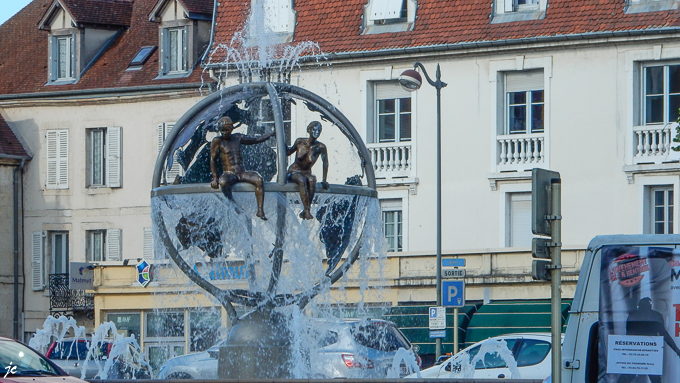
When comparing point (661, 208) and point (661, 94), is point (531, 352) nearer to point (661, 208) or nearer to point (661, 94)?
point (661, 208)

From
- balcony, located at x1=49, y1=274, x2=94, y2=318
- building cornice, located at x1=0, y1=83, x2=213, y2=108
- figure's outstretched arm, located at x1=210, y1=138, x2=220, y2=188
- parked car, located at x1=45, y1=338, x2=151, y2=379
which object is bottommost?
parked car, located at x1=45, y1=338, x2=151, y2=379

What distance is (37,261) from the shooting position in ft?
143

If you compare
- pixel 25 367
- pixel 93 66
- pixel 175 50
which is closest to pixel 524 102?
pixel 175 50

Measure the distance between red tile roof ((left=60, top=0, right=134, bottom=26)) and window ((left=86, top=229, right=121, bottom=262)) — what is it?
6.39 m

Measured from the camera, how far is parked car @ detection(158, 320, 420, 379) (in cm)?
2208

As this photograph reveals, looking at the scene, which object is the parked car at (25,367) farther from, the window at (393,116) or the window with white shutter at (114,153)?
the window with white shutter at (114,153)

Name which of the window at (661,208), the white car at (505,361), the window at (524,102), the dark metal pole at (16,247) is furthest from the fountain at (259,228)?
the dark metal pole at (16,247)

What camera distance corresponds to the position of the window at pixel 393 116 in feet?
123

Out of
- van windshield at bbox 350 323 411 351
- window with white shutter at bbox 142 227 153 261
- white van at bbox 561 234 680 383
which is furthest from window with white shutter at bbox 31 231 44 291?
white van at bbox 561 234 680 383

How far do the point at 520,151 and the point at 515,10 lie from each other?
350 cm

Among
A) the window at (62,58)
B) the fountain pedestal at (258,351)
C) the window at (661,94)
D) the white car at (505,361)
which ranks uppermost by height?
the window at (62,58)

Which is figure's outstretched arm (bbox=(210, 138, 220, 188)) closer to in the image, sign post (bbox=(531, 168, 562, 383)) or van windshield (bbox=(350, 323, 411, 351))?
van windshield (bbox=(350, 323, 411, 351))

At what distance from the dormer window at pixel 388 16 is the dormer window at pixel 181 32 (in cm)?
630

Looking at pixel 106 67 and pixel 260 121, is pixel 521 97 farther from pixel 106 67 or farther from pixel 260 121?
pixel 260 121
